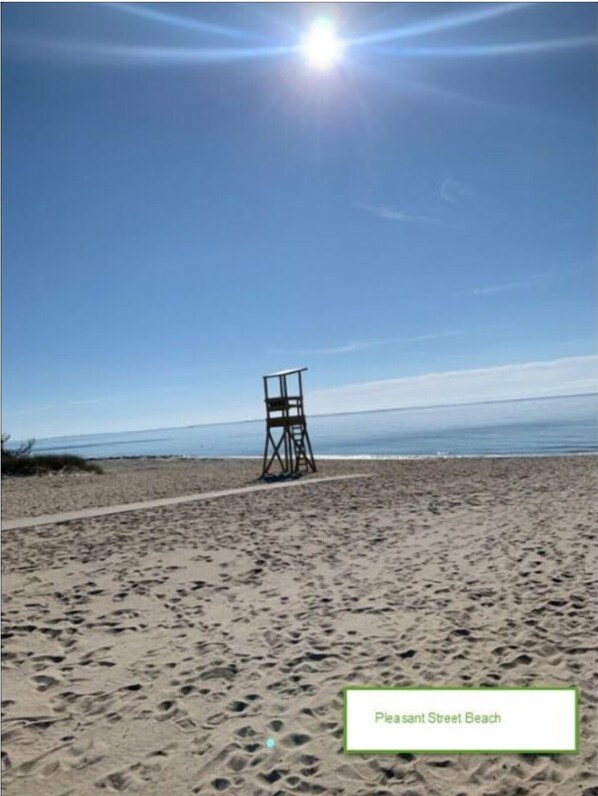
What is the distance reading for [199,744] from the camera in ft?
10.0

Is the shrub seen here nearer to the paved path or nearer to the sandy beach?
the paved path

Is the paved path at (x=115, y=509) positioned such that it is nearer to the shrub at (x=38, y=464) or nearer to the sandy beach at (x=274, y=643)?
the sandy beach at (x=274, y=643)

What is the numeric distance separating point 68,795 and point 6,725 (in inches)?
38.7

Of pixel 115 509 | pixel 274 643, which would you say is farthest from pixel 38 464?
pixel 274 643

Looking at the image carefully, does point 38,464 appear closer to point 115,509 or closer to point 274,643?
point 115,509

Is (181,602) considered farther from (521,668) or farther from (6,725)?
(521,668)

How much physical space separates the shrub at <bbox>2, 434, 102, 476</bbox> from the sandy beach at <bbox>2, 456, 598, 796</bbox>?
18.1 m

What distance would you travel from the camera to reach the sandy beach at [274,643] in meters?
2.81

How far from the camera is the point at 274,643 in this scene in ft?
14.5

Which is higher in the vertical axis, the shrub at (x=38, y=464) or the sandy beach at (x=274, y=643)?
the shrub at (x=38, y=464)

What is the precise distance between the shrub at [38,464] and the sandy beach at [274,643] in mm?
18079

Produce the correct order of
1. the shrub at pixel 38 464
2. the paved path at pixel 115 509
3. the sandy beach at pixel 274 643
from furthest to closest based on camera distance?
the shrub at pixel 38 464
the paved path at pixel 115 509
the sandy beach at pixel 274 643

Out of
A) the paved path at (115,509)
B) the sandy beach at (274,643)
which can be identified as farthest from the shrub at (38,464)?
the sandy beach at (274,643)

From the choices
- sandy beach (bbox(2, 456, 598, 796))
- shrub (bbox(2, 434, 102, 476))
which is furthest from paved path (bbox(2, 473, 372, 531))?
shrub (bbox(2, 434, 102, 476))
